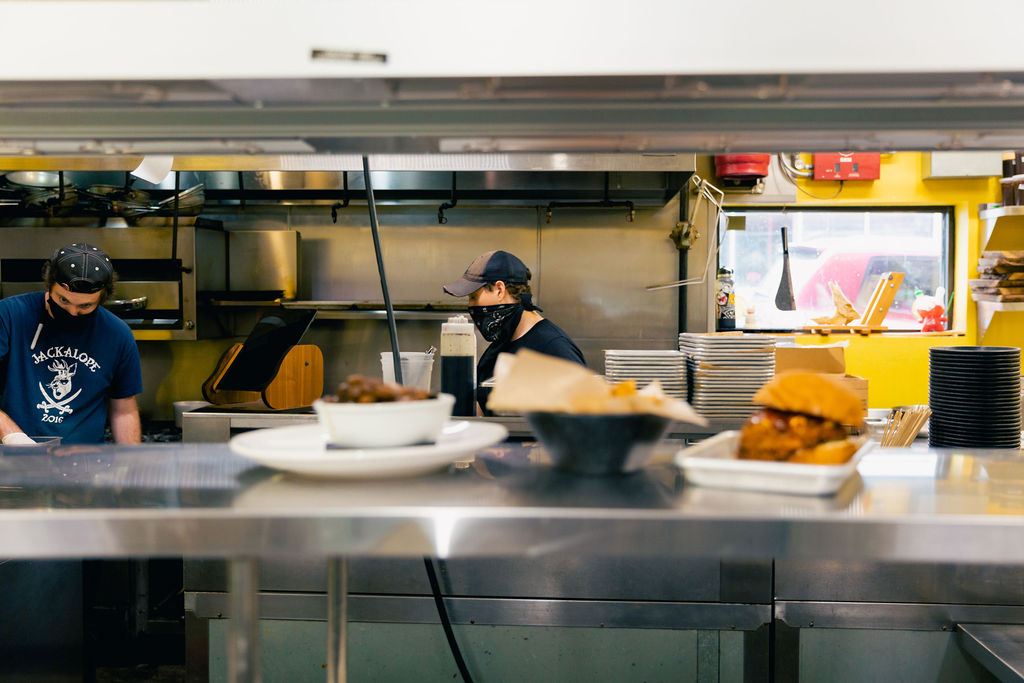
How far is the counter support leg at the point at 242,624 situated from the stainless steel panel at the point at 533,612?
83 centimetres

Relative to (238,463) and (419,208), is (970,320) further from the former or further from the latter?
(238,463)

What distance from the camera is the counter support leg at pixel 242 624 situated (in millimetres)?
933

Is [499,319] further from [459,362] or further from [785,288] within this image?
[785,288]

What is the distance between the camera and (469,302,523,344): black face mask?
127 inches

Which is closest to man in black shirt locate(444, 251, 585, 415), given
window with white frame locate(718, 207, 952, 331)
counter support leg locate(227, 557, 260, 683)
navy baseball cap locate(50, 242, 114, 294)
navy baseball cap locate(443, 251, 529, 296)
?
navy baseball cap locate(443, 251, 529, 296)

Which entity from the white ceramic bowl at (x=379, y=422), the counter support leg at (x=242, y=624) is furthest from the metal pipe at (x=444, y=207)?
the counter support leg at (x=242, y=624)

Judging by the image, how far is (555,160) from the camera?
13.4 feet

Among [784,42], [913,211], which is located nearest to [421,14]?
[784,42]

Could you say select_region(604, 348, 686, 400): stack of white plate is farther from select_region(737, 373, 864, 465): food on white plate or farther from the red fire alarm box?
the red fire alarm box

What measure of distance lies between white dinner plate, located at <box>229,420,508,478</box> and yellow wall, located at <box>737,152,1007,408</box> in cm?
441

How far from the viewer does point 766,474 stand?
3.19ft

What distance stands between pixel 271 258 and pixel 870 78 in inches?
167

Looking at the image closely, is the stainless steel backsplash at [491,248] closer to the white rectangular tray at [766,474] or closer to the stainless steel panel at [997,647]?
the stainless steel panel at [997,647]

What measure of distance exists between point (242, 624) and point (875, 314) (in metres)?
4.91
